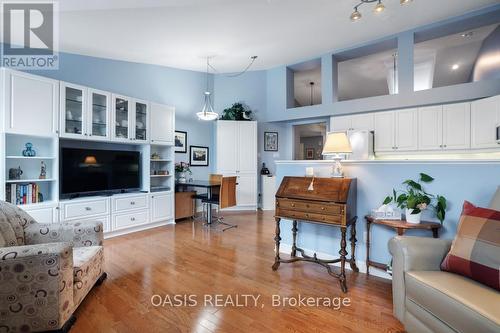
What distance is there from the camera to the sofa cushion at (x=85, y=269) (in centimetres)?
183

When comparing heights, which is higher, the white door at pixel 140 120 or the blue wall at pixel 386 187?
Answer: the white door at pixel 140 120

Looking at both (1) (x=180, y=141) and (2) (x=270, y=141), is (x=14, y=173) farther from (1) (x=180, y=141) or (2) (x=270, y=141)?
(2) (x=270, y=141)

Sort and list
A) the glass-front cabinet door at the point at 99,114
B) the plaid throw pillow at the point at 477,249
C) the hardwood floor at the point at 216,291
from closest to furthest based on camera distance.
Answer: the plaid throw pillow at the point at 477,249, the hardwood floor at the point at 216,291, the glass-front cabinet door at the point at 99,114

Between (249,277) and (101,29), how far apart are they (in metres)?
3.86

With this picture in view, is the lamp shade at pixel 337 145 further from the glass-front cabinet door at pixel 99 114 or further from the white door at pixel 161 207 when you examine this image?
the glass-front cabinet door at pixel 99 114

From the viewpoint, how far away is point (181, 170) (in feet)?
16.9

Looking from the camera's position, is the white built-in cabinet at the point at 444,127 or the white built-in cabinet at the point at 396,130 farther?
the white built-in cabinet at the point at 396,130

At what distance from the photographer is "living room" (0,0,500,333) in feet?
5.42

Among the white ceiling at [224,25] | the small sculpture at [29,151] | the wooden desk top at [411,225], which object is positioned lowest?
the wooden desk top at [411,225]

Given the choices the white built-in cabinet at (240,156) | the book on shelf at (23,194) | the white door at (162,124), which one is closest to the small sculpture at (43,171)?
the book on shelf at (23,194)

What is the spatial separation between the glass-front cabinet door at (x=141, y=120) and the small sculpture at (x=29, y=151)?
1377mm

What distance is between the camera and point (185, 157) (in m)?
5.48

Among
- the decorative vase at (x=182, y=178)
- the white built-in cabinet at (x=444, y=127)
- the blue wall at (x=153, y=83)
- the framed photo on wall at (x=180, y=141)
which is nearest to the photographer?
the white built-in cabinet at (x=444, y=127)

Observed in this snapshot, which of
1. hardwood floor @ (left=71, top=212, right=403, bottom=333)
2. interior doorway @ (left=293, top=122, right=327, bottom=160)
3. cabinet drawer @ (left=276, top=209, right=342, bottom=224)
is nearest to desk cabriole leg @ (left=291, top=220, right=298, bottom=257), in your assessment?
hardwood floor @ (left=71, top=212, right=403, bottom=333)
